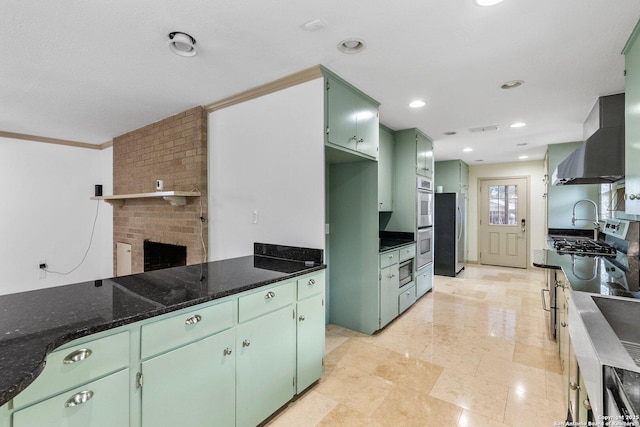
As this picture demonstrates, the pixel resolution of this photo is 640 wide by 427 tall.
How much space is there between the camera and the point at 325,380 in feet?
7.27

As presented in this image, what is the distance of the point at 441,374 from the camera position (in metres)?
2.29

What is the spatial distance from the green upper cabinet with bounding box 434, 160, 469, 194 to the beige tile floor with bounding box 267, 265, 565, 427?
9.71 feet

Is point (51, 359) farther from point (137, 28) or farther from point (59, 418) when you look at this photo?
point (137, 28)

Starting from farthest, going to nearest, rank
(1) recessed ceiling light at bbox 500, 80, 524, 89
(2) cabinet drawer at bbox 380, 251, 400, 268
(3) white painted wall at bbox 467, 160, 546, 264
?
1. (3) white painted wall at bbox 467, 160, 546, 264
2. (2) cabinet drawer at bbox 380, 251, 400, 268
3. (1) recessed ceiling light at bbox 500, 80, 524, 89

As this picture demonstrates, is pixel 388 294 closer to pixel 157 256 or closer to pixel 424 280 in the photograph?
pixel 424 280

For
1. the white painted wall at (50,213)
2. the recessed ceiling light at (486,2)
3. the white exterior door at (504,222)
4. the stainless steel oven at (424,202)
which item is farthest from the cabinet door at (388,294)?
the white exterior door at (504,222)

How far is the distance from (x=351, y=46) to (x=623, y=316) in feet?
6.92

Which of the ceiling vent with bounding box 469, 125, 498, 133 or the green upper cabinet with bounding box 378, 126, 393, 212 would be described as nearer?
the green upper cabinet with bounding box 378, 126, 393, 212

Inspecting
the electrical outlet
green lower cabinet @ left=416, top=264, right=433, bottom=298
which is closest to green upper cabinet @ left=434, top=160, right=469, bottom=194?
green lower cabinet @ left=416, top=264, right=433, bottom=298

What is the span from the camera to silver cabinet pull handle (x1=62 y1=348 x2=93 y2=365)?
38.8 inches

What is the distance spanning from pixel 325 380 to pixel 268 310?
0.91m

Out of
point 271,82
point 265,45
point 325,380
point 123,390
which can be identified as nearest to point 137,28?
point 265,45

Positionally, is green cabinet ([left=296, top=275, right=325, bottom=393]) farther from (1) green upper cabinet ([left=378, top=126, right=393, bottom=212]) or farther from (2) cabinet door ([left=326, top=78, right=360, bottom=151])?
(1) green upper cabinet ([left=378, top=126, right=393, bottom=212])

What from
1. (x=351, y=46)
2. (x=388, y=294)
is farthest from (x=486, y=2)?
(x=388, y=294)
